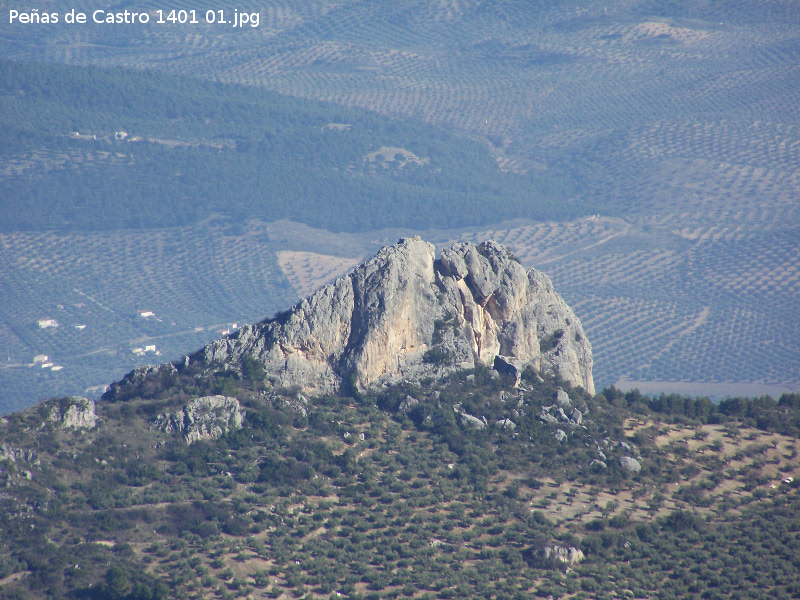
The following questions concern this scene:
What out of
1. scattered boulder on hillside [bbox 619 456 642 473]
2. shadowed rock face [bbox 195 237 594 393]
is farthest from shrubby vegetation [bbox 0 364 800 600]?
shadowed rock face [bbox 195 237 594 393]

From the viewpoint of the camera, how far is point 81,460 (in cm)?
4759

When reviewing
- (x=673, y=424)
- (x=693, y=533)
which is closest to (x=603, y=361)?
(x=673, y=424)

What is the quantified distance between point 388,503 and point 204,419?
9249 mm

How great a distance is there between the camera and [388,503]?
47.7m

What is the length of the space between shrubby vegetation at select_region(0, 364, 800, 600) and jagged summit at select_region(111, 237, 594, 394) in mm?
1152

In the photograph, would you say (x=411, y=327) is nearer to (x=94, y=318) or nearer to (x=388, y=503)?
(x=388, y=503)

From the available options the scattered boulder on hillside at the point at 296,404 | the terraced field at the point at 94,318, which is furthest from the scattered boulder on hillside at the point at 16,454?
the terraced field at the point at 94,318

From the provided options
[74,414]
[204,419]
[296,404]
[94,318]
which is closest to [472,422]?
[296,404]

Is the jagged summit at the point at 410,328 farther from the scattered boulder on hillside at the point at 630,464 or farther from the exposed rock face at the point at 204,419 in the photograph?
the scattered boulder on hillside at the point at 630,464

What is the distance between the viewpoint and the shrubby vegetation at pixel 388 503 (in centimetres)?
4212

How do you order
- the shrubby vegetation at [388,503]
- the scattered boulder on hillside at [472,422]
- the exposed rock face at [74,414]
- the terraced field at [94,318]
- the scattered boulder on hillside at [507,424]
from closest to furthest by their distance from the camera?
the shrubby vegetation at [388,503] → the exposed rock face at [74,414] → the scattered boulder on hillside at [472,422] → the scattered boulder on hillside at [507,424] → the terraced field at [94,318]

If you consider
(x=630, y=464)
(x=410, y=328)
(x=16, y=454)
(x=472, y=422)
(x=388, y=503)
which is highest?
(x=410, y=328)

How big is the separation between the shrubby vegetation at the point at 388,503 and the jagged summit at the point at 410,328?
115 cm

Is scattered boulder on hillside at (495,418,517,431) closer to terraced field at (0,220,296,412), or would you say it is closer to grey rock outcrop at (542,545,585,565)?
grey rock outcrop at (542,545,585,565)
